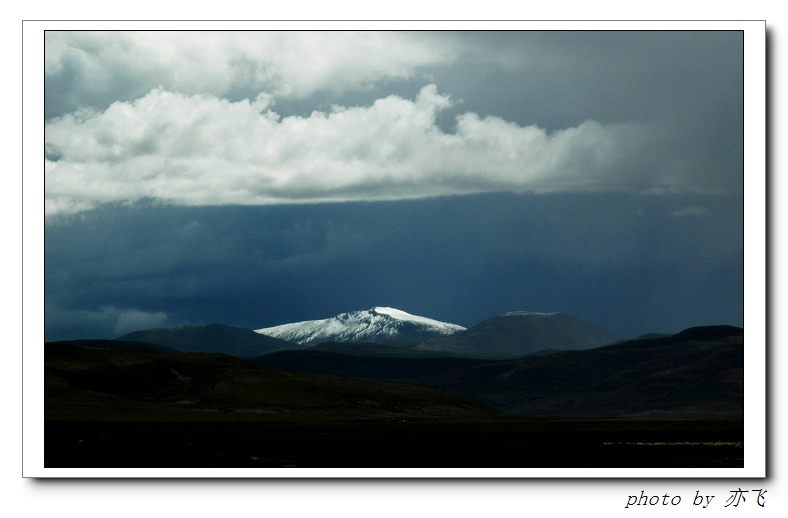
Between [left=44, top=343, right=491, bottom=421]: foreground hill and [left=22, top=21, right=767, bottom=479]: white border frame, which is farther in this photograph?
[left=44, top=343, right=491, bottom=421]: foreground hill

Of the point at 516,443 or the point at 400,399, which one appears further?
the point at 400,399

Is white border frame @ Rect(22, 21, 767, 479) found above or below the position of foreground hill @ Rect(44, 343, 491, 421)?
above
